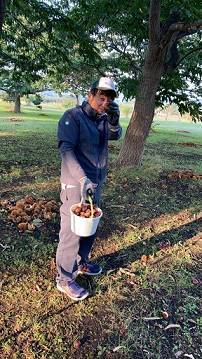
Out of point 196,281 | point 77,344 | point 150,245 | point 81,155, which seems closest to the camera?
point 77,344

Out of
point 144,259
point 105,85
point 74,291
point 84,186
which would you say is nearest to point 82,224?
point 84,186

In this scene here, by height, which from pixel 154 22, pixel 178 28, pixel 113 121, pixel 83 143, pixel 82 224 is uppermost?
pixel 154 22

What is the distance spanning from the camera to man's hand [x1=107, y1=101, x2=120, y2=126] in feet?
11.4

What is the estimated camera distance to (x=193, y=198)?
710 centimetres

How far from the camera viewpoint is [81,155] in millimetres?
3396

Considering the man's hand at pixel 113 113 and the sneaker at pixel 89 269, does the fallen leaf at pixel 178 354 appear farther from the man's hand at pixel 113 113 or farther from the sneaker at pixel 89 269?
the man's hand at pixel 113 113

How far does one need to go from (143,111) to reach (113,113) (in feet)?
15.8

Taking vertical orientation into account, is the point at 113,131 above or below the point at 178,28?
below

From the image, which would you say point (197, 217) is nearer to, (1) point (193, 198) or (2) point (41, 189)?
(1) point (193, 198)

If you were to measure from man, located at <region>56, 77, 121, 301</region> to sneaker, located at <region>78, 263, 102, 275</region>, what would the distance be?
0.15 meters

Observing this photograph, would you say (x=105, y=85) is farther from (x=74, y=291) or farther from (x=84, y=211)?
(x=74, y=291)

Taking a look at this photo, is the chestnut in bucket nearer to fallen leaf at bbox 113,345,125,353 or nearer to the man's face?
the man's face

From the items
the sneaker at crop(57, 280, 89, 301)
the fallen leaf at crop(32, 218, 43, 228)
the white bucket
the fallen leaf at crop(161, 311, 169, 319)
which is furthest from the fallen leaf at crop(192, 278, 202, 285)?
the fallen leaf at crop(32, 218, 43, 228)

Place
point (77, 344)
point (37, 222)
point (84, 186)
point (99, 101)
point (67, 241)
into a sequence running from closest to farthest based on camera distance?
1. point (77, 344)
2. point (84, 186)
3. point (99, 101)
4. point (67, 241)
5. point (37, 222)
